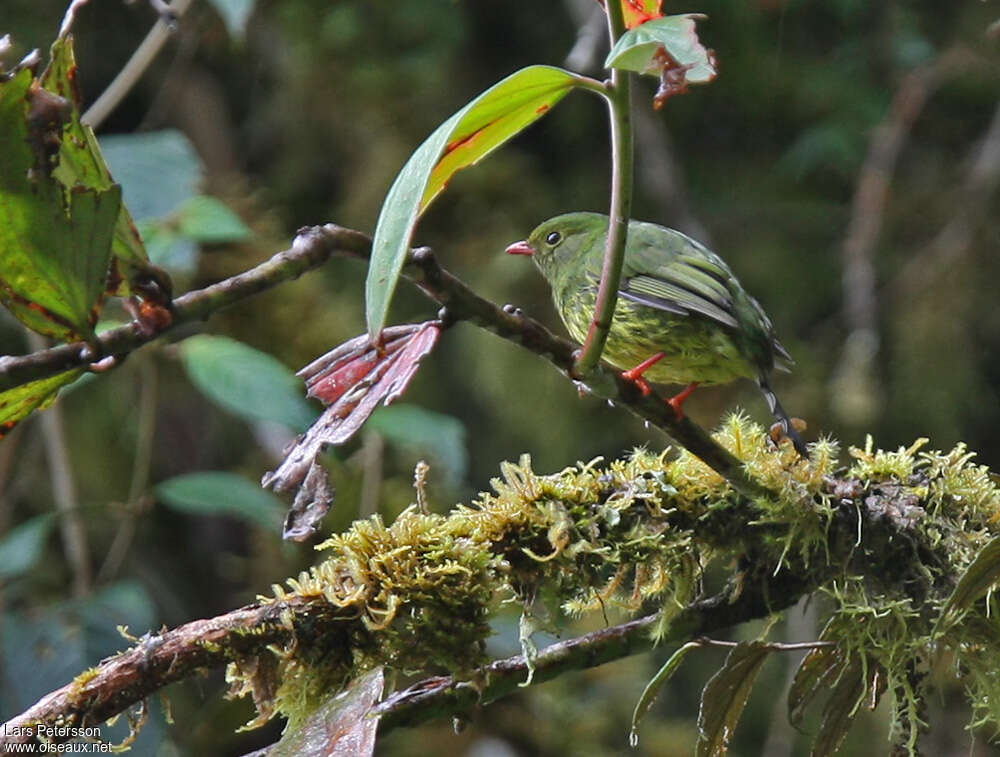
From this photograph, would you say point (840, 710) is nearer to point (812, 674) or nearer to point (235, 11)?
point (812, 674)

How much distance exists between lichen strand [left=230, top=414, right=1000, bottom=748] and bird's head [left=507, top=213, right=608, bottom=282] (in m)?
1.48

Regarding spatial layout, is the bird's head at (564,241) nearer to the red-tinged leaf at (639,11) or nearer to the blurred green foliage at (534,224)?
the blurred green foliage at (534,224)

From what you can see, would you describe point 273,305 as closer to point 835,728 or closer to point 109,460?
point 109,460

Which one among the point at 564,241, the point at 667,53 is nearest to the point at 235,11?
the point at 564,241

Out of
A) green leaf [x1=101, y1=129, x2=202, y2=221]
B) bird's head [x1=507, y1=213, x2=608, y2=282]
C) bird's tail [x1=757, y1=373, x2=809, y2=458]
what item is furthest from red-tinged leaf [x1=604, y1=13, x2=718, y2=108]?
green leaf [x1=101, y1=129, x2=202, y2=221]

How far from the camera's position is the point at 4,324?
4.23 m

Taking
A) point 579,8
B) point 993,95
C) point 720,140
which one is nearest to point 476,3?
point 579,8

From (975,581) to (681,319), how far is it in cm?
139

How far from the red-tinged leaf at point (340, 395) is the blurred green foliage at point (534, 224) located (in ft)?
8.34

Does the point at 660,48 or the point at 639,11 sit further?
the point at 639,11

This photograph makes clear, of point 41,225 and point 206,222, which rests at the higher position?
point 41,225

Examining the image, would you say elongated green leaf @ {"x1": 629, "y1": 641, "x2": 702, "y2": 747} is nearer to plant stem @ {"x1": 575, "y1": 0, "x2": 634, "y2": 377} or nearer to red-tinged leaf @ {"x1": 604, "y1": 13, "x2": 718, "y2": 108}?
plant stem @ {"x1": 575, "y1": 0, "x2": 634, "y2": 377}

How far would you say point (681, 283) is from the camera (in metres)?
2.77

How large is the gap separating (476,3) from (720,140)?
3.78 ft
